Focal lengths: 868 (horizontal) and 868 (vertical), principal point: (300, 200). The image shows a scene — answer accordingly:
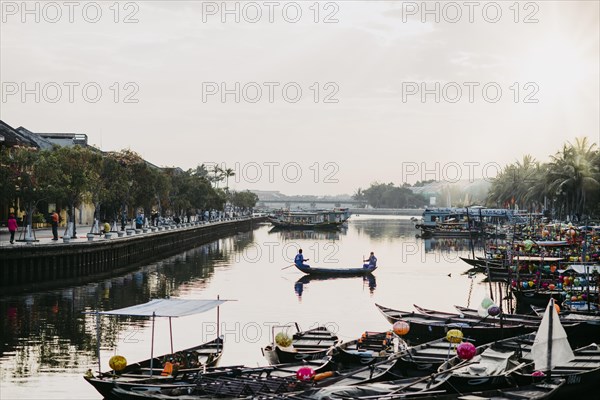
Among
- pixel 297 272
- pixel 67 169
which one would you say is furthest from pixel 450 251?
pixel 67 169

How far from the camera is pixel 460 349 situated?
28.1m

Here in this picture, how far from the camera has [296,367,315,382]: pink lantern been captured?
26.2 meters

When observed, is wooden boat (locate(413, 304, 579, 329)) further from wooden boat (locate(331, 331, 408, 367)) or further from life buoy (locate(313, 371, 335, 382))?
life buoy (locate(313, 371, 335, 382))

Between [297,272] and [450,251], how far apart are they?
34483 mm

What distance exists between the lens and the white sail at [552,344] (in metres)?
25.9

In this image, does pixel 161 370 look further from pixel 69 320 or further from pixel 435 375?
pixel 69 320

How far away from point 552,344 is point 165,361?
12.7 metres

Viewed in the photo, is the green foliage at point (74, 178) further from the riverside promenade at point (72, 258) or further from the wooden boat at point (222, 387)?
the wooden boat at point (222, 387)

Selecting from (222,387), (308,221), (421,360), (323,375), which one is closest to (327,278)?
(421,360)

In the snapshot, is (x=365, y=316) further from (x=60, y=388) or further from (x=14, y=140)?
(x=14, y=140)

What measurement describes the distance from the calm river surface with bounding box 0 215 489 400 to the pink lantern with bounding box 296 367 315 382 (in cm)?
732

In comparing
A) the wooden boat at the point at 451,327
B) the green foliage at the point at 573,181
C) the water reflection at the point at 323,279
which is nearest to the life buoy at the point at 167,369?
the wooden boat at the point at 451,327

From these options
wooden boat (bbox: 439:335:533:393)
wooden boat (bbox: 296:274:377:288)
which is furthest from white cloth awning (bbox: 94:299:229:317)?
wooden boat (bbox: 296:274:377:288)

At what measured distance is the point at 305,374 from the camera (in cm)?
2634
